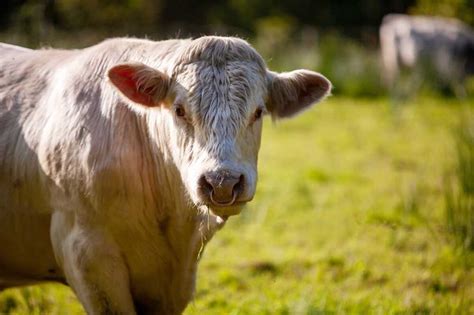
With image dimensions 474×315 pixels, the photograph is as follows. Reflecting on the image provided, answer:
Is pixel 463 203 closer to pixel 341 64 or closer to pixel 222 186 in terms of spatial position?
pixel 222 186

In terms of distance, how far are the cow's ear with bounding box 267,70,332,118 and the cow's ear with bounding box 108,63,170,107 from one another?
1.82 ft

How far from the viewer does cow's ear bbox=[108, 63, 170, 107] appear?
3.64 metres

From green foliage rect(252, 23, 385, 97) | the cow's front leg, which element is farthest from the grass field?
green foliage rect(252, 23, 385, 97)

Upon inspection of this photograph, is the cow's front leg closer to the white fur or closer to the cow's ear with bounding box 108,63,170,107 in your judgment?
the cow's ear with bounding box 108,63,170,107

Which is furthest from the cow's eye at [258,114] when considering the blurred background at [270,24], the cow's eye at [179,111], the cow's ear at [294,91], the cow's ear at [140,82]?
the blurred background at [270,24]

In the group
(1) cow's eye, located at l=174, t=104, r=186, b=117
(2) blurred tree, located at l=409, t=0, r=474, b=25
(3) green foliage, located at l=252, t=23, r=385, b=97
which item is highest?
(1) cow's eye, located at l=174, t=104, r=186, b=117

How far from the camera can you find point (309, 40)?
787 inches

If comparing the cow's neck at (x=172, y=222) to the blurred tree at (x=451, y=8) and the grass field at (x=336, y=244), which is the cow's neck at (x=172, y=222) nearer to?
the grass field at (x=336, y=244)

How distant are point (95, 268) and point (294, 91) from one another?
4.44 feet

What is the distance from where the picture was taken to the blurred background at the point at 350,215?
5.19 meters

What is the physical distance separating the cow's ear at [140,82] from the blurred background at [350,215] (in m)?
1.24

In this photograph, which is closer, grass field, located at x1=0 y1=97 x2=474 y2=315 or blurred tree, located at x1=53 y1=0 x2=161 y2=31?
grass field, located at x1=0 y1=97 x2=474 y2=315

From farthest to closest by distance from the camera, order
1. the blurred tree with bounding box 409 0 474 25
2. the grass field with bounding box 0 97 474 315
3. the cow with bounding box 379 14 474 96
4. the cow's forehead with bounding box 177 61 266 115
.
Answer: the blurred tree with bounding box 409 0 474 25
the cow with bounding box 379 14 474 96
the grass field with bounding box 0 97 474 315
the cow's forehead with bounding box 177 61 266 115

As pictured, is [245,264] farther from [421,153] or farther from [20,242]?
[421,153]
